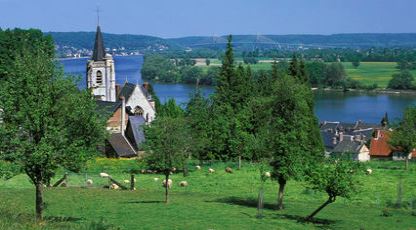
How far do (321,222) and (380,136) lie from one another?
42.5 m

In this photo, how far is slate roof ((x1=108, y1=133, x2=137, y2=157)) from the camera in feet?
152

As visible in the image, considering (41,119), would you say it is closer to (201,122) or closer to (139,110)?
(201,122)

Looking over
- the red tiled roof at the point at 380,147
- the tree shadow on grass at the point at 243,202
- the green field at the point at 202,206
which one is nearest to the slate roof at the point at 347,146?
the red tiled roof at the point at 380,147

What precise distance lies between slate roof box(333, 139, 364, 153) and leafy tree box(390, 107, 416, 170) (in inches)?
670

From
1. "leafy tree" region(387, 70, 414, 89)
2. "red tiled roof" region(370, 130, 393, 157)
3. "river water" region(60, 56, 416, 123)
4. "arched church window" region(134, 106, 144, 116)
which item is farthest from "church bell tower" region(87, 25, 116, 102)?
"leafy tree" region(387, 70, 414, 89)

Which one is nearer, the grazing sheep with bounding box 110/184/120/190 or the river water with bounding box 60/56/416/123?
the grazing sheep with bounding box 110/184/120/190

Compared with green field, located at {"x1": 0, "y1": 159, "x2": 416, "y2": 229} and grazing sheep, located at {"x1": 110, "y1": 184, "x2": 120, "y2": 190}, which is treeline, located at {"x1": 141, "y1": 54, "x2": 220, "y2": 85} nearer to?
green field, located at {"x1": 0, "y1": 159, "x2": 416, "y2": 229}

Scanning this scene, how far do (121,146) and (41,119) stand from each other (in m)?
30.4

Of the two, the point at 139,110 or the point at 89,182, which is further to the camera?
the point at 139,110

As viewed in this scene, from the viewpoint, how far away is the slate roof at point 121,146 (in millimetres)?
46378

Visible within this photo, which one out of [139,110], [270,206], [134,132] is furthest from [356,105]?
[270,206]

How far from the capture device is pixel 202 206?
23.8m

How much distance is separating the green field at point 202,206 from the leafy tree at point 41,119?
1.52 meters

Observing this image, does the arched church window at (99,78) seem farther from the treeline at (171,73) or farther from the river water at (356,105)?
the treeline at (171,73)
